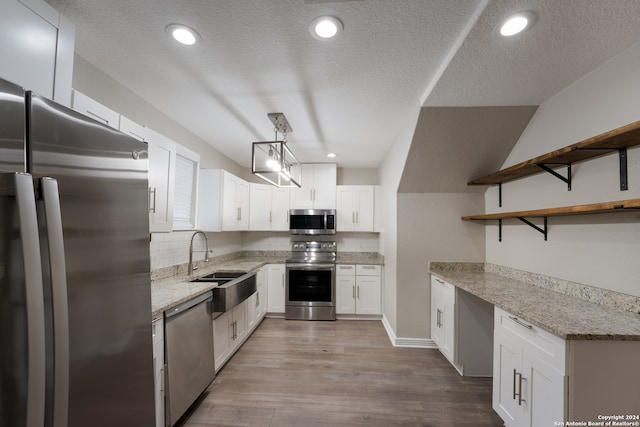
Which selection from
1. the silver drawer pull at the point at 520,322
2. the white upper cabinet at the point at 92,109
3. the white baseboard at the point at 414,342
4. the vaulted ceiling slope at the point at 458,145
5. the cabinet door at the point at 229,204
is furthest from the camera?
the cabinet door at the point at 229,204

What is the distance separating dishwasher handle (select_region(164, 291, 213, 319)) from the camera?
1.73 meters

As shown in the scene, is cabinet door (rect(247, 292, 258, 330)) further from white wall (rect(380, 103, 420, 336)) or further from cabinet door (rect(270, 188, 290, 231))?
white wall (rect(380, 103, 420, 336))

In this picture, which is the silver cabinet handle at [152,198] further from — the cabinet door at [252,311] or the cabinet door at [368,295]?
Answer: the cabinet door at [368,295]

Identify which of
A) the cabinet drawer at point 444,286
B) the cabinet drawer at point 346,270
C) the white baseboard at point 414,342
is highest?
the cabinet drawer at point 444,286

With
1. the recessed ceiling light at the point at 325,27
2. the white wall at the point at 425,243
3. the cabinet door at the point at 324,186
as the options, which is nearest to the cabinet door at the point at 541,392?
the white wall at the point at 425,243

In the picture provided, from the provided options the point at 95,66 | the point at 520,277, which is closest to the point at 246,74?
the point at 95,66

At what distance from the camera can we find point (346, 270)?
13.6ft

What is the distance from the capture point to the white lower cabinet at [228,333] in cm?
247

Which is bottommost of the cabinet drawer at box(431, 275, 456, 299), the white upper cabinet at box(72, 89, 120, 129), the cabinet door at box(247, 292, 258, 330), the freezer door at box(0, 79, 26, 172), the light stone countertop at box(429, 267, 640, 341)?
the cabinet door at box(247, 292, 258, 330)

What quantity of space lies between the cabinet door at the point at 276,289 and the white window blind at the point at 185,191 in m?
1.60

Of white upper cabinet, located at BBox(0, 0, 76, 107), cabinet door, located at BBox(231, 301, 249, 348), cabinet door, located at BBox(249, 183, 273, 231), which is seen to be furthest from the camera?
cabinet door, located at BBox(249, 183, 273, 231)


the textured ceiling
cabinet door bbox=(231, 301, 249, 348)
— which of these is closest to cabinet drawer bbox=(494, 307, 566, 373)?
the textured ceiling

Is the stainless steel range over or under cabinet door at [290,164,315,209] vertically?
under

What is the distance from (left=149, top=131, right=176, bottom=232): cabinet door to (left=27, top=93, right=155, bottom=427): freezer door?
2.79ft
